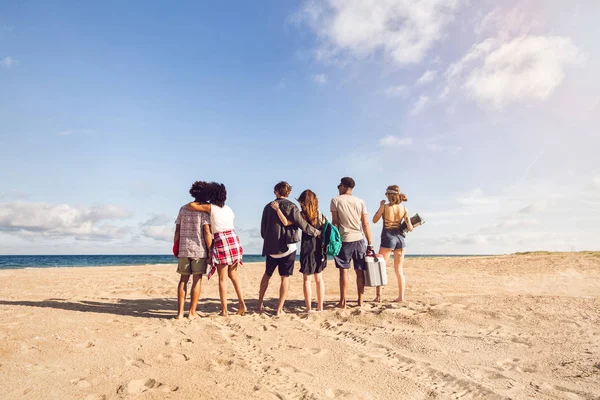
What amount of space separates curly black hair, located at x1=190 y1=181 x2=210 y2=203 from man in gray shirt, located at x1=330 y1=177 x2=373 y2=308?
2.13 metres

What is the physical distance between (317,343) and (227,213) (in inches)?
96.2

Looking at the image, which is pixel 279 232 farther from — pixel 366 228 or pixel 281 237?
pixel 366 228

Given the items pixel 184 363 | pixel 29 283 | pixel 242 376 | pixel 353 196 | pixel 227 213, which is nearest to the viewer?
pixel 242 376

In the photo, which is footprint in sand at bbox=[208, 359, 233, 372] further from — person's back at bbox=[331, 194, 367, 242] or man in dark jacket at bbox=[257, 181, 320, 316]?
person's back at bbox=[331, 194, 367, 242]

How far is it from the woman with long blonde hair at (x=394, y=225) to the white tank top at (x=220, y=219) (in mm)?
2694

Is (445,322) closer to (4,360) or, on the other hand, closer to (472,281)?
(4,360)

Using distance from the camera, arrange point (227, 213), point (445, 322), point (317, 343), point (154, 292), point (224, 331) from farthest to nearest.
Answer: point (154, 292) → point (227, 213) → point (445, 322) → point (224, 331) → point (317, 343)

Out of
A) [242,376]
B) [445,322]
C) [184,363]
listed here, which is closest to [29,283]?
[184,363]

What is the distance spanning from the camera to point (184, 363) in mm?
3781

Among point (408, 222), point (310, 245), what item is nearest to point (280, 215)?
point (310, 245)

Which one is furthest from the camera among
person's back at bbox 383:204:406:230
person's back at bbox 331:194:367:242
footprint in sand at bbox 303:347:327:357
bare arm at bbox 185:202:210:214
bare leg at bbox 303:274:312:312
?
person's back at bbox 383:204:406:230

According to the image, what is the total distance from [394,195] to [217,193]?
3234mm

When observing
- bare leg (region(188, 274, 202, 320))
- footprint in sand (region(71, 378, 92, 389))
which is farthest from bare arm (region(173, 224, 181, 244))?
footprint in sand (region(71, 378, 92, 389))

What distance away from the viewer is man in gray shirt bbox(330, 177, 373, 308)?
623cm
